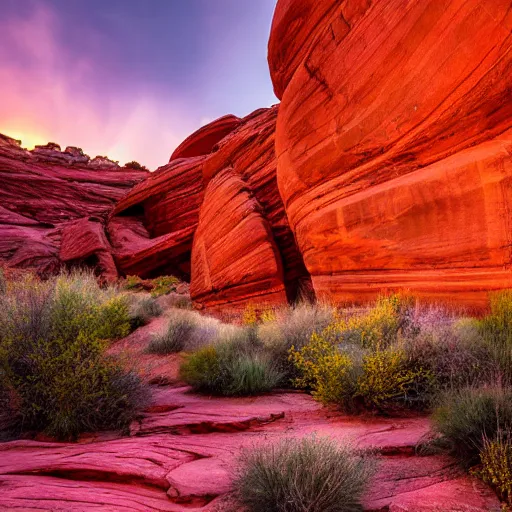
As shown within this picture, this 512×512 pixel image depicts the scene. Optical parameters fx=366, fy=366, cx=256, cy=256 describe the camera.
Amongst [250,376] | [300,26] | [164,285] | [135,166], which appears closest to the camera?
[250,376]

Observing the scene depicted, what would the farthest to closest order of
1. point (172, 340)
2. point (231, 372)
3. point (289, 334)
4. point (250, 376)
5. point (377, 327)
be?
1. point (172, 340)
2. point (289, 334)
3. point (377, 327)
4. point (231, 372)
5. point (250, 376)

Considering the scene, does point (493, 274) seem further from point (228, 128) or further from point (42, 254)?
point (228, 128)

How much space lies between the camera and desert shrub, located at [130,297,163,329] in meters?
11.7

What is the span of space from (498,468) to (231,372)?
3.83m

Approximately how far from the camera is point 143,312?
1236 centimetres

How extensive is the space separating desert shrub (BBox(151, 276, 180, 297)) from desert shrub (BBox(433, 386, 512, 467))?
1631 centimetres

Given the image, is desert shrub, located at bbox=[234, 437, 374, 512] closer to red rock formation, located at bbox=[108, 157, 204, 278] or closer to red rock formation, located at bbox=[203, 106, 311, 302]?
red rock formation, located at bbox=[203, 106, 311, 302]

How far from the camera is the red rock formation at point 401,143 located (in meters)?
5.95

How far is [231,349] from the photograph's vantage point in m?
6.49

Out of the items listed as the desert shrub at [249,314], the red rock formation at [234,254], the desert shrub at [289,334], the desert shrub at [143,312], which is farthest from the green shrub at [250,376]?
the desert shrub at [143,312]

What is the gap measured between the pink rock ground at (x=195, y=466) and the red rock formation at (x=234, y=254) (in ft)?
25.9

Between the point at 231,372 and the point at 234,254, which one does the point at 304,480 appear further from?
the point at 234,254

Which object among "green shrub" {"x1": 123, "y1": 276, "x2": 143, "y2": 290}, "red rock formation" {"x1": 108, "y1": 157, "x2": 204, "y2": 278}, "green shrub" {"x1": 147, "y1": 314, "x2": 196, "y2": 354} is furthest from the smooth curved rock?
"green shrub" {"x1": 123, "y1": 276, "x2": 143, "y2": 290}

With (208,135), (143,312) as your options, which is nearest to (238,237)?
(143,312)
